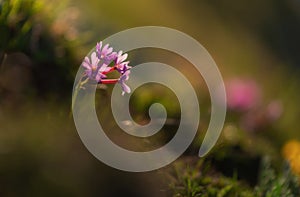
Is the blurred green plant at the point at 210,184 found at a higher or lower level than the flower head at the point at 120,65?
lower

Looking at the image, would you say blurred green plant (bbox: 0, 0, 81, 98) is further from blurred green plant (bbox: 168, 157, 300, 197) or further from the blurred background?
blurred green plant (bbox: 168, 157, 300, 197)

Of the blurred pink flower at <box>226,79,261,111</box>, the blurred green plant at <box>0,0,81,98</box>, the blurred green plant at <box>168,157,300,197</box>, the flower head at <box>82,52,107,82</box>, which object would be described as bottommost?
the blurred green plant at <box>168,157,300,197</box>

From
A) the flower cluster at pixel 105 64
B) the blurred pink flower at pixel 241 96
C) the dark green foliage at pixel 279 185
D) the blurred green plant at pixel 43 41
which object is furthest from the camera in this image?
the blurred pink flower at pixel 241 96

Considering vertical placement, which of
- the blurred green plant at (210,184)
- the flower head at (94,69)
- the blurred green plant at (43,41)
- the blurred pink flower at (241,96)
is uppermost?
the blurred pink flower at (241,96)

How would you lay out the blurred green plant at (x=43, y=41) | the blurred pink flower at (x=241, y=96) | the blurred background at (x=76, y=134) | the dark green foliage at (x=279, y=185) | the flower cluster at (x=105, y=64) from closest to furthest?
the flower cluster at (x=105, y=64), the blurred background at (x=76, y=134), the dark green foliage at (x=279, y=185), the blurred green plant at (x=43, y=41), the blurred pink flower at (x=241, y=96)

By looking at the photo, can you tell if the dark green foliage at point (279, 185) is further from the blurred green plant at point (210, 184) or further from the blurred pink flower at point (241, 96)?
the blurred pink flower at point (241, 96)

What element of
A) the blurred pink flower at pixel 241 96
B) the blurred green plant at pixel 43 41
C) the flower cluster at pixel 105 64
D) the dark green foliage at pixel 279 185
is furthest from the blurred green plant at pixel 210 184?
the blurred pink flower at pixel 241 96

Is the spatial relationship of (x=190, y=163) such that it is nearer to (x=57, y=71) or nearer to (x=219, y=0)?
(x=57, y=71)

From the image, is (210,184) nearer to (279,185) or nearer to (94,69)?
(279,185)

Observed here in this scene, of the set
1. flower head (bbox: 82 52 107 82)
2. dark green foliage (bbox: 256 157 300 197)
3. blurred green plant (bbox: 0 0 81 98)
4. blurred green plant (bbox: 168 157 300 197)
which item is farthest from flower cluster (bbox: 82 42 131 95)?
blurred green plant (bbox: 0 0 81 98)
